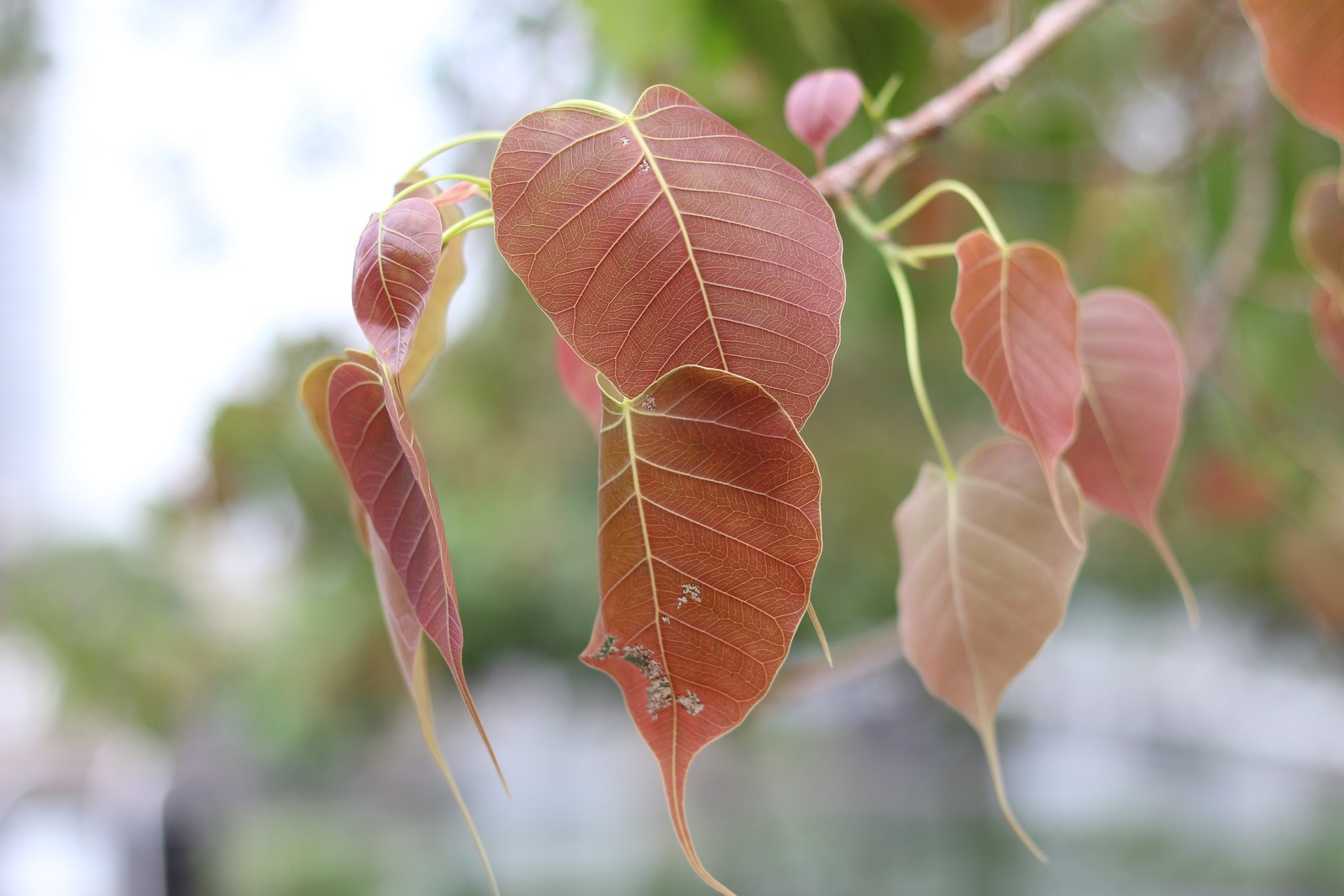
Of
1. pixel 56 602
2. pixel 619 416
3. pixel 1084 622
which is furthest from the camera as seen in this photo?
pixel 1084 622

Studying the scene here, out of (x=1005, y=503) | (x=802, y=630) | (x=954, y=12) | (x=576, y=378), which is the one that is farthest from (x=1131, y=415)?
(x=802, y=630)

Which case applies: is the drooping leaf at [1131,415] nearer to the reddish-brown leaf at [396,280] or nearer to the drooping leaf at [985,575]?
the drooping leaf at [985,575]

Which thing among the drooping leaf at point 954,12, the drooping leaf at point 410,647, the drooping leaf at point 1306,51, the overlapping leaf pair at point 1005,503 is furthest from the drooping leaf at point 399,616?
the drooping leaf at point 954,12

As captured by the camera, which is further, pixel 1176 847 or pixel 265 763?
pixel 265 763

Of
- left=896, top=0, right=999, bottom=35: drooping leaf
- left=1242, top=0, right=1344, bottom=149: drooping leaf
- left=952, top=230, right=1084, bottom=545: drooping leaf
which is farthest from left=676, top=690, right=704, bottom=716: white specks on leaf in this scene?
left=896, top=0, right=999, bottom=35: drooping leaf

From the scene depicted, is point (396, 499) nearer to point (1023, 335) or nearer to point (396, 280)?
point (396, 280)

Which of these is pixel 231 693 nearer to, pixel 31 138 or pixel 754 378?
pixel 31 138

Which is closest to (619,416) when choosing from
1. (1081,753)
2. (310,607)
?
(310,607)
